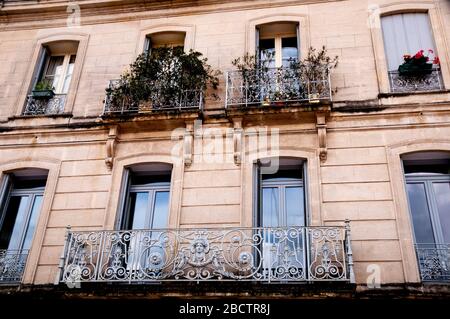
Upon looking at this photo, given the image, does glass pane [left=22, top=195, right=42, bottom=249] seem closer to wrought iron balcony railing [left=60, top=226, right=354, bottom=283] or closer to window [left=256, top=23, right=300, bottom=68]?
wrought iron balcony railing [left=60, top=226, right=354, bottom=283]

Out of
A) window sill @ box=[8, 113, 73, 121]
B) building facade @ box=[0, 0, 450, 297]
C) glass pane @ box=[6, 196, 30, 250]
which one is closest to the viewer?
building facade @ box=[0, 0, 450, 297]

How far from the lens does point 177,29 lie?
10336 millimetres

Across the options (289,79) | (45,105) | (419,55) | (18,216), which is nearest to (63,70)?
(45,105)

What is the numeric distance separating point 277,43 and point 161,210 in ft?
15.2

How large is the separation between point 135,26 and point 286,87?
4337mm

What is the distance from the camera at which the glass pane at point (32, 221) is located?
8.52m

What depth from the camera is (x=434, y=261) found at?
23.0ft

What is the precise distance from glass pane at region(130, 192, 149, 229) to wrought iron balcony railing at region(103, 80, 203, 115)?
1703mm

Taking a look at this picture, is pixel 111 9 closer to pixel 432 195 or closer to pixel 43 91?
pixel 43 91

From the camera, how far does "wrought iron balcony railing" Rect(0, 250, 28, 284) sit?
Answer: 26.4 feet

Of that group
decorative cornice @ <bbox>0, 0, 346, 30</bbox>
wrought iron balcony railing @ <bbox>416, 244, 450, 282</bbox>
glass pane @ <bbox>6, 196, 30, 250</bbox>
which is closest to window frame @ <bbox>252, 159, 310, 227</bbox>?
wrought iron balcony railing @ <bbox>416, 244, 450, 282</bbox>

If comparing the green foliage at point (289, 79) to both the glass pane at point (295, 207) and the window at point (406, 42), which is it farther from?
the glass pane at point (295, 207)

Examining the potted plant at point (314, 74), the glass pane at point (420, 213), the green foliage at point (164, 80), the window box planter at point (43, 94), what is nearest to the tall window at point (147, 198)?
the green foliage at point (164, 80)
